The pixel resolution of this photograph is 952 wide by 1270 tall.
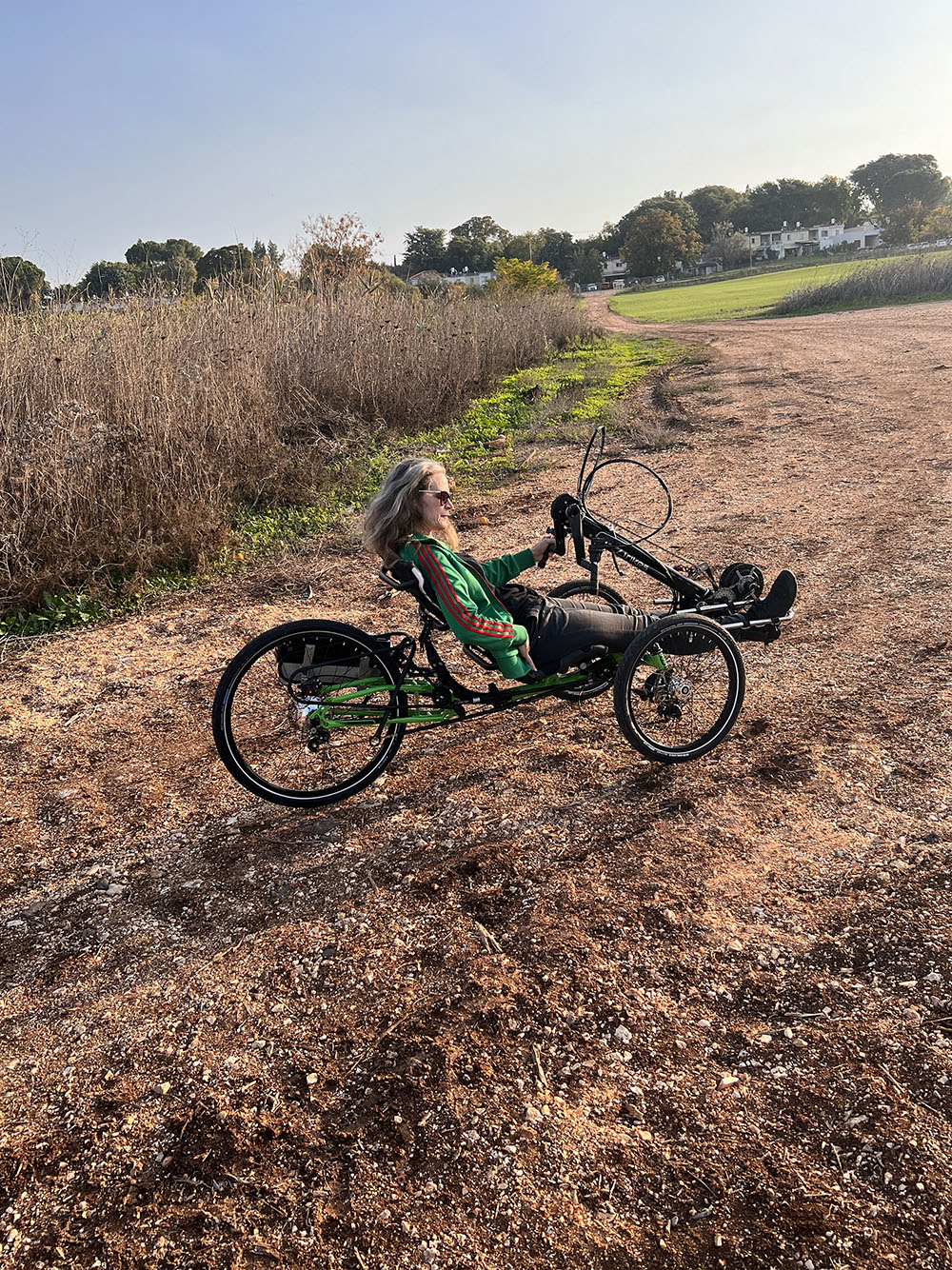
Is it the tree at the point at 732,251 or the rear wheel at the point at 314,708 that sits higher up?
the tree at the point at 732,251

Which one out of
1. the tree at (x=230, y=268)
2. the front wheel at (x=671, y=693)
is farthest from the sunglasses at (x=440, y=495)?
the tree at (x=230, y=268)

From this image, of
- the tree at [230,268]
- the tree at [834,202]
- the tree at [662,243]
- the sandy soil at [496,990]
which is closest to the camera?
the sandy soil at [496,990]

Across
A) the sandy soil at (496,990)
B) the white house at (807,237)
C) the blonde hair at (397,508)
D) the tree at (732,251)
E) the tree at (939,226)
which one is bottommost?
the sandy soil at (496,990)

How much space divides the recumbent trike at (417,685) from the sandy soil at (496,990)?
0.68ft

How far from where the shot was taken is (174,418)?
6852mm

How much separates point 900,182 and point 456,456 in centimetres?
11856

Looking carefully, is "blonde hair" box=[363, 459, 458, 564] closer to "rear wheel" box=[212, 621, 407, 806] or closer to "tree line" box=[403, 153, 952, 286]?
"rear wheel" box=[212, 621, 407, 806]

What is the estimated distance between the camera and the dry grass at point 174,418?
19.2 ft

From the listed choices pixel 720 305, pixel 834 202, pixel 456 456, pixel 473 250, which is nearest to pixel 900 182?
pixel 834 202

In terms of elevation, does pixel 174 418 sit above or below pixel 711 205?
below

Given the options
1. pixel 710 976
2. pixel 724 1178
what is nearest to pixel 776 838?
pixel 710 976

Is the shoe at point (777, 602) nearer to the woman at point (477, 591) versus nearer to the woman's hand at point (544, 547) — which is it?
the woman at point (477, 591)

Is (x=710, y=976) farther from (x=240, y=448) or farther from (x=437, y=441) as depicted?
(x=437, y=441)

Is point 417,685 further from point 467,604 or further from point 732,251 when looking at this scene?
point 732,251
